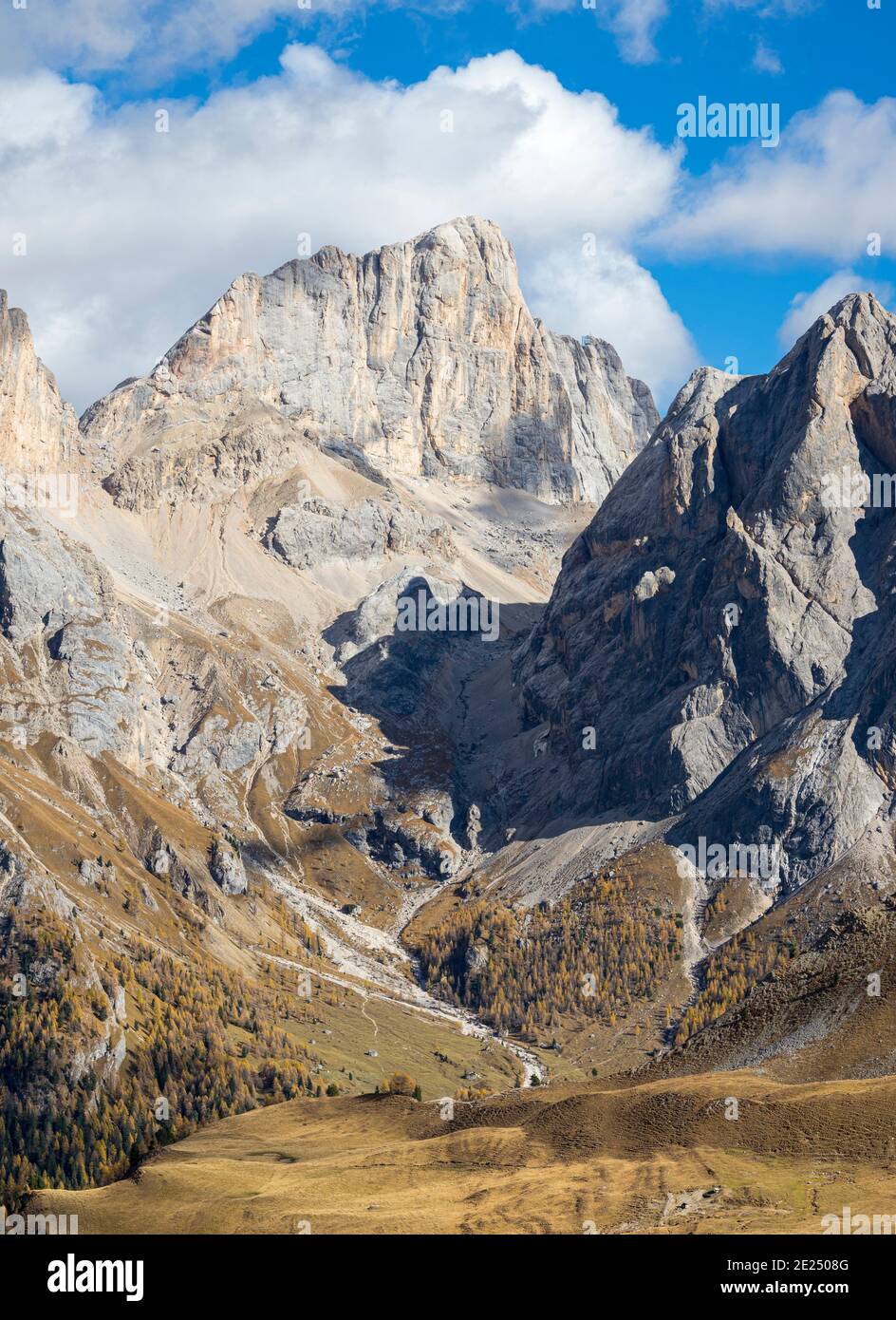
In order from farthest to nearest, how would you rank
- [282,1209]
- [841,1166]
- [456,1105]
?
[456,1105] < [282,1209] < [841,1166]

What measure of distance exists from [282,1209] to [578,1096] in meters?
32.0

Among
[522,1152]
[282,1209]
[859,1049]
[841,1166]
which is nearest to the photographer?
[841,1166]

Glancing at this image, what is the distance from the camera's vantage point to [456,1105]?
145 meters

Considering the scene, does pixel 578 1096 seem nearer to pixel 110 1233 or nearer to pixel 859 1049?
pixel 859 1049

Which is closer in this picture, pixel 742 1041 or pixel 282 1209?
pixel 282 1209

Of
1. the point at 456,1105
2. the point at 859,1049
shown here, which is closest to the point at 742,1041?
the point at 859,1049

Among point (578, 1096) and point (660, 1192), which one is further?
point (578, 1096)
